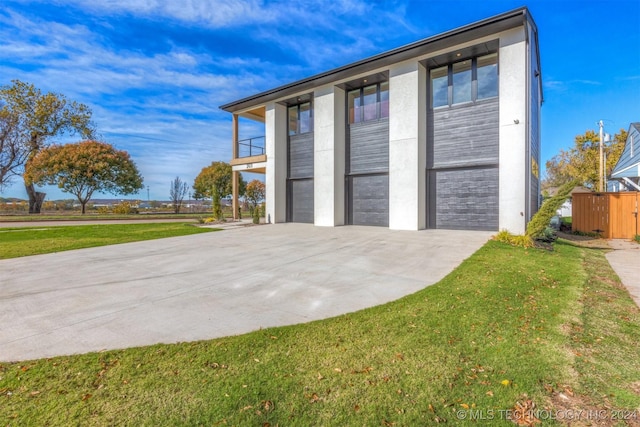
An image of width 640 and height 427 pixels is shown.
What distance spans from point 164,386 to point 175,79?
18.7m

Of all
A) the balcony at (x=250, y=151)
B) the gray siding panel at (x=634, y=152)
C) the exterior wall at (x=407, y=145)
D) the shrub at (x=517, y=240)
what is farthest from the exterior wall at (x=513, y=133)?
the balcony at (x=250, y=151)

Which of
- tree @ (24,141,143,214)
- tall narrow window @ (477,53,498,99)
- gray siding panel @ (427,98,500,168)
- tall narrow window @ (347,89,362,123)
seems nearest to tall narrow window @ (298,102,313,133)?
tall narrow window @ (347,89,362,123)

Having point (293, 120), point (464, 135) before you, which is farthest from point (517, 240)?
point (293, 120)

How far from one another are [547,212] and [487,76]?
6.27 metres

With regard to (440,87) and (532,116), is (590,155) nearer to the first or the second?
(532,116)

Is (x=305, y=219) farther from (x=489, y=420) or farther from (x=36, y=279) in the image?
(x=489, y=420)

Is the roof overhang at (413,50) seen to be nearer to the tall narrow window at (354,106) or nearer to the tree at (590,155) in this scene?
the tall narrow window at (354,106)

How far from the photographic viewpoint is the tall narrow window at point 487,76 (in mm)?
11516

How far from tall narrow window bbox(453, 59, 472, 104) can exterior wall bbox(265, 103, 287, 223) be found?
31.7ft

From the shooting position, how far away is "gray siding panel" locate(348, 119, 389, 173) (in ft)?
46.1

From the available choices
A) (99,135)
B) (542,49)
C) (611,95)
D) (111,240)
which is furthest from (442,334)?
(99,135)

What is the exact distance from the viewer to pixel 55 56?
41.1 feet

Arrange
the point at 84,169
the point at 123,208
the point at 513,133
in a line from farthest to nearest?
the point at 123,208, the point at 84,169, the point at 513,133

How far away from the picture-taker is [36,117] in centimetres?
2769
